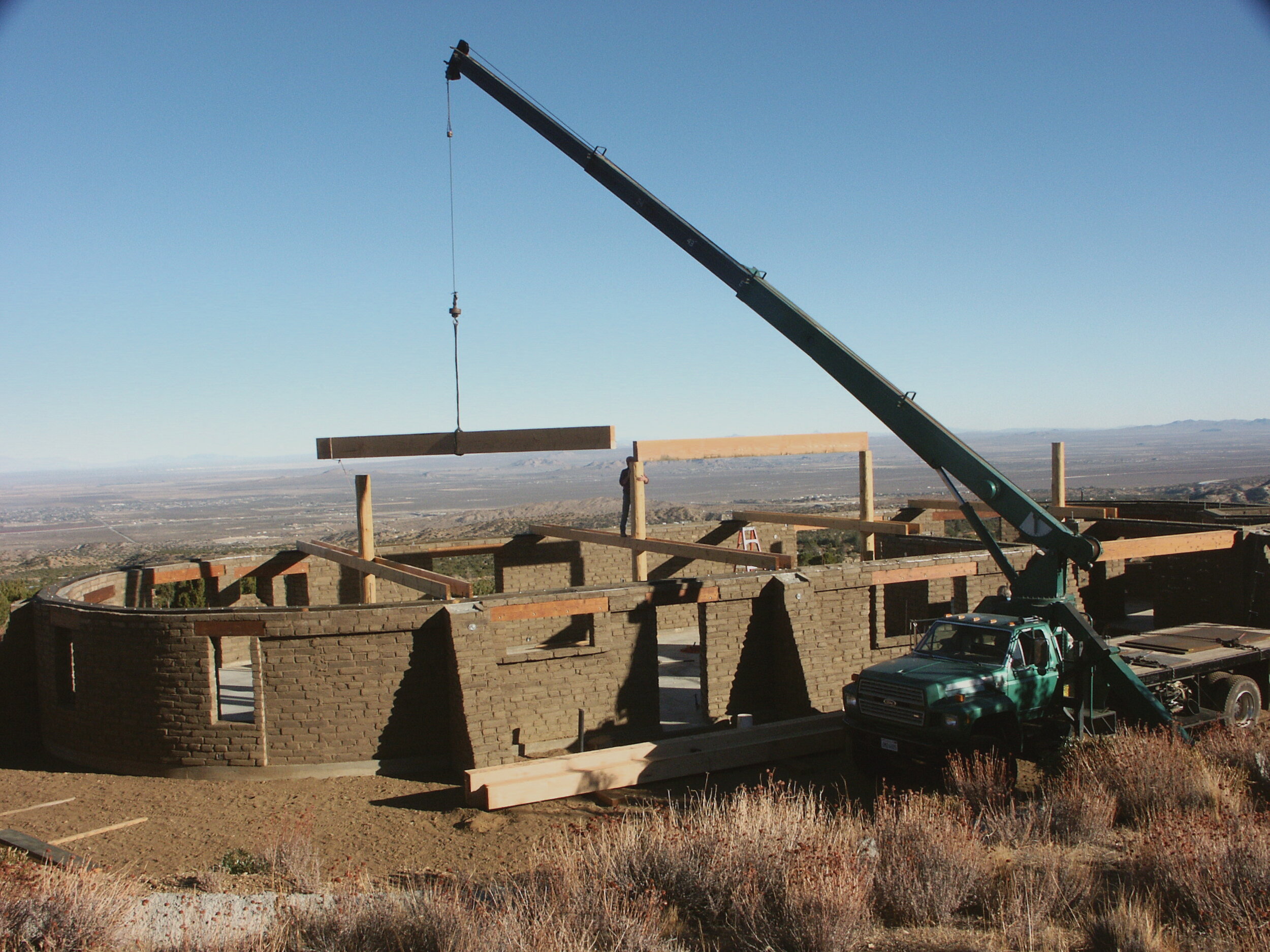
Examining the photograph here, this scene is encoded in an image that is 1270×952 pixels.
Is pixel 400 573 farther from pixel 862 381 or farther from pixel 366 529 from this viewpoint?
pixel 862 381

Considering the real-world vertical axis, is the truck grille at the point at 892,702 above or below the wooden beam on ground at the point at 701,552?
below

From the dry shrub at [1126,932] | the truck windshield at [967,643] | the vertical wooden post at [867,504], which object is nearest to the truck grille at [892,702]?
the truck windshield at [967,643]

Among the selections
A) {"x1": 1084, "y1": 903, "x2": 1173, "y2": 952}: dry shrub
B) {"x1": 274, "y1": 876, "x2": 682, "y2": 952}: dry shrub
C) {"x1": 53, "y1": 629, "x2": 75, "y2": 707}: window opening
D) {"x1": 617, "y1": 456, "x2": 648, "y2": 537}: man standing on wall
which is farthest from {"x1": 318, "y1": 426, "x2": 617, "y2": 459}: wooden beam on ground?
{"x1": 1084, "y1": 903, "x2": 1173, "y2": 952}: dry shrub

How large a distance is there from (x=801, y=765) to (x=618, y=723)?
9.57 ft

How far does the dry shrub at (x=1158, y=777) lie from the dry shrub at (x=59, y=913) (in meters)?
9.11

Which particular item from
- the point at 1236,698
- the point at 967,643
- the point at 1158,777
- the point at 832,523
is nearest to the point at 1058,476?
the point at 832,523

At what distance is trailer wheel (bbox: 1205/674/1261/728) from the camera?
497 inches

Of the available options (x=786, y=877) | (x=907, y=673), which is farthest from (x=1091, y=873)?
(x=907, y=673)

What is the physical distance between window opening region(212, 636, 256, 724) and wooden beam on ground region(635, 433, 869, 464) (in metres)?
7.86

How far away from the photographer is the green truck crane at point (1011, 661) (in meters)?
11.0

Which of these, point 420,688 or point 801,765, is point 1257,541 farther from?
point 420,688

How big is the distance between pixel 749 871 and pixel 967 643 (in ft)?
18.8

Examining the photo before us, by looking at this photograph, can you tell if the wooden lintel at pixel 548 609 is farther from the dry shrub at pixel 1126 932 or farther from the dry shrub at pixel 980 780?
the dry shrub at pixel 1126 932

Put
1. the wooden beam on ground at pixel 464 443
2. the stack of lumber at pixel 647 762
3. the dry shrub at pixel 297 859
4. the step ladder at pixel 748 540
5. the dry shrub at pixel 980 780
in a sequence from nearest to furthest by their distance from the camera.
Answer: the dry shrub at pixel 297 859, the dry shrub at pixel 980 780, the stack of lumber at pixel 647 762, the wooden beam on ground at pixel 464 443, the step ladder at pixel 748 540
